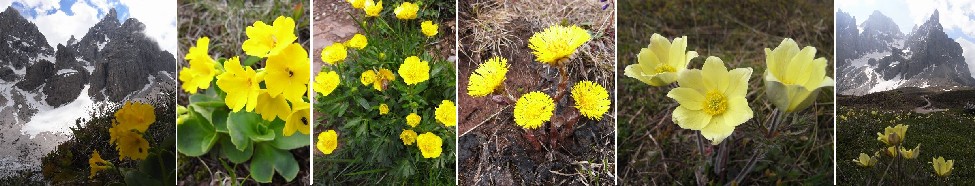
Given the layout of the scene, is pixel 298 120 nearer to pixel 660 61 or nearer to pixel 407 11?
pixel 407 11

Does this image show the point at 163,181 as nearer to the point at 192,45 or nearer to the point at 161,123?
the point at 161,123

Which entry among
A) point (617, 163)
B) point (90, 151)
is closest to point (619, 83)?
point (617, 163)

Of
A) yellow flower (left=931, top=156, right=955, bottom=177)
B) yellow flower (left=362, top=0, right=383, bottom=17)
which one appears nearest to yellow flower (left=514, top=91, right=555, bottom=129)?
yellow flower (left=362, top=0, right=383, bottom=17)

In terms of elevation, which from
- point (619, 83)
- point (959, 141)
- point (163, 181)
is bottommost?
point (163, 181)

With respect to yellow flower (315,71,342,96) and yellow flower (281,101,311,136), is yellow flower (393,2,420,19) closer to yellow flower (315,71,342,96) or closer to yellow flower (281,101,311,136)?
yellow flower (315,71,342,96)

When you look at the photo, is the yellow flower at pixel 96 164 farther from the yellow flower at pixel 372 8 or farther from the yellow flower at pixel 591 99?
the yellow flower at pixel 591 99

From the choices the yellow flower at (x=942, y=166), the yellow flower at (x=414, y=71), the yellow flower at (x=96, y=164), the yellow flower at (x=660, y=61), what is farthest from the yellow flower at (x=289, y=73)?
the yellow flower at (x=942, y=166)

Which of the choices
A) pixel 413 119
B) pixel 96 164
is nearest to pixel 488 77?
pixel 413 119

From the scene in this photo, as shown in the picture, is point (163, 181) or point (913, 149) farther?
point (163, 181)
